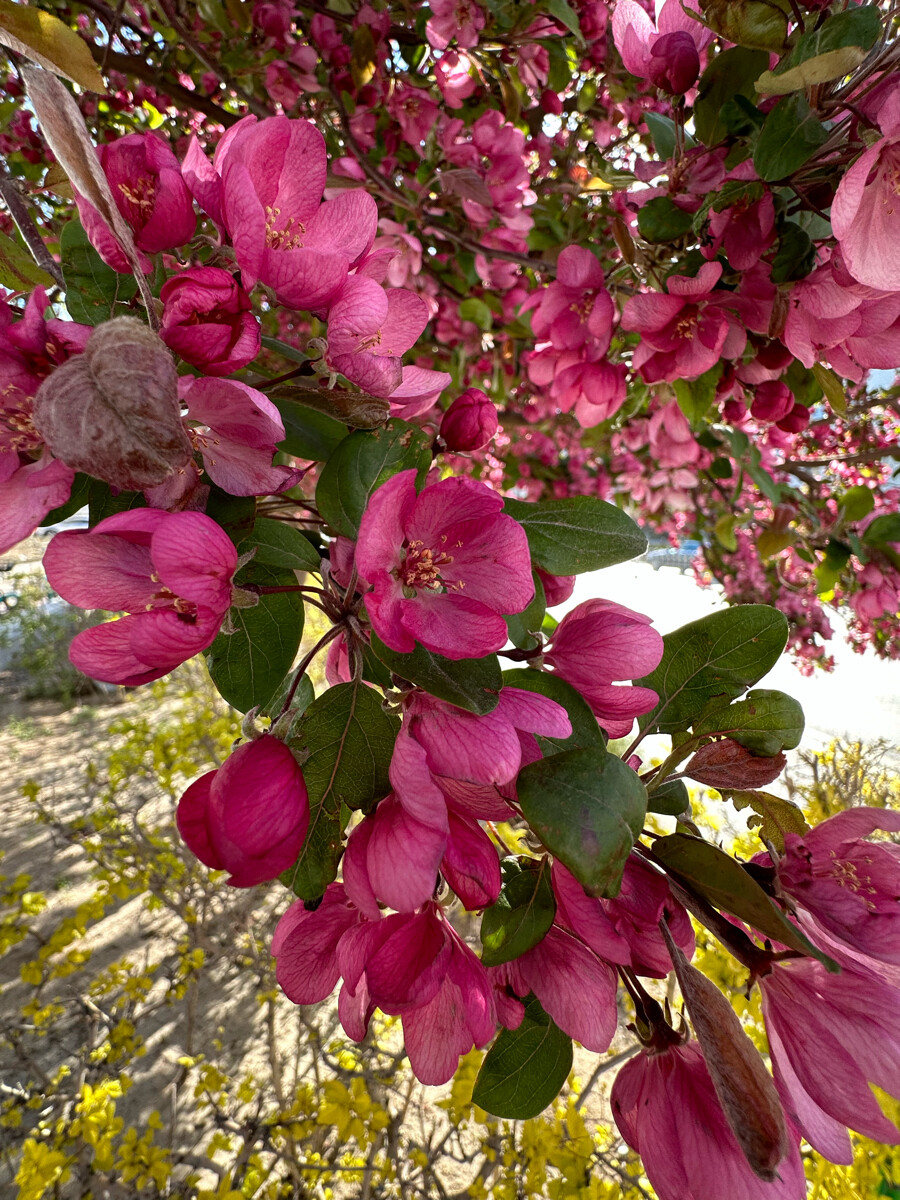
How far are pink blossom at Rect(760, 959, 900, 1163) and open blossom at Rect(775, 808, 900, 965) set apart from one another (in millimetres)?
26

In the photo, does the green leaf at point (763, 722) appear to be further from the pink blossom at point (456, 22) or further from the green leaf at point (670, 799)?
the pink blossom at point (456, 22)

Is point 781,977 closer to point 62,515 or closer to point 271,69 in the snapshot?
point 62,515

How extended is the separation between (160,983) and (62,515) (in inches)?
101

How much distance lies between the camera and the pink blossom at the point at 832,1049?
0.34 metres

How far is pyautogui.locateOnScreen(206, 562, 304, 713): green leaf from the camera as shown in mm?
420

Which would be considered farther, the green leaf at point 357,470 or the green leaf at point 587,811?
the green leaf at point 357,470

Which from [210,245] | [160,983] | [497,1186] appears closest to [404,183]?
[210,245]

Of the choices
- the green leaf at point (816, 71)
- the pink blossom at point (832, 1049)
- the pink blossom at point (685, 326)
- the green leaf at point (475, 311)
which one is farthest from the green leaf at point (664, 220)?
the green leaf at point (475, 311)

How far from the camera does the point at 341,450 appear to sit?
1.33ft

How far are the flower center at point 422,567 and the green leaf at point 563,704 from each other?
0.25ft

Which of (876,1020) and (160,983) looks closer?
(876,1020)

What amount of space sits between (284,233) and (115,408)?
214mm

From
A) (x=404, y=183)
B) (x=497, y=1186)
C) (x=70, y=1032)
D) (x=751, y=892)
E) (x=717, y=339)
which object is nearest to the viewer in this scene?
(x=751, y=892)

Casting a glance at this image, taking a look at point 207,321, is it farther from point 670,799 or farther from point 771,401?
point 771,401
